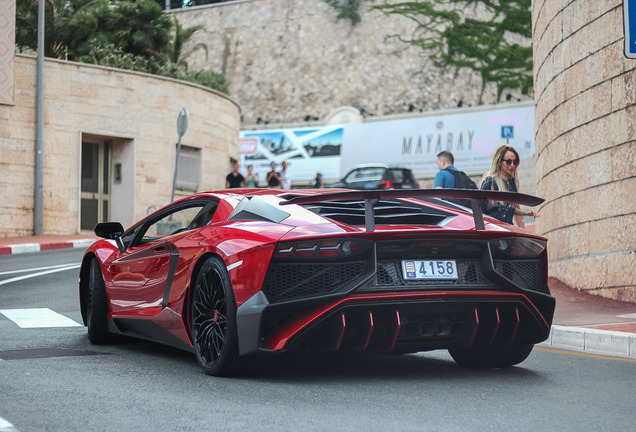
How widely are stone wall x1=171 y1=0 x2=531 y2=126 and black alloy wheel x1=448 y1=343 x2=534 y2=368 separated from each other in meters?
49.3

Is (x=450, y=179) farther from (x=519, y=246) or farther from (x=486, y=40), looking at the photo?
(x=486, y=40)

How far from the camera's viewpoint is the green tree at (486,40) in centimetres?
4853

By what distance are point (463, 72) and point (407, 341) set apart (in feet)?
174

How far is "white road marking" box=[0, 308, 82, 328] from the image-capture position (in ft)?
28.9

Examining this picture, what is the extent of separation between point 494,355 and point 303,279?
1.67m

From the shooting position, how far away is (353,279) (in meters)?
5.14

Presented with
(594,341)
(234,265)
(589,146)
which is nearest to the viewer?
(234,265)

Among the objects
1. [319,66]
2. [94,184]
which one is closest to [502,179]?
[94,184]

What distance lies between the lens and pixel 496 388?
17.5 feet

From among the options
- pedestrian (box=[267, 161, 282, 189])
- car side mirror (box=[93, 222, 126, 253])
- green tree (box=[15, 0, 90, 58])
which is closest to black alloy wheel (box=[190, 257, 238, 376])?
car side mirror (box=[93, 222, 126, 253])

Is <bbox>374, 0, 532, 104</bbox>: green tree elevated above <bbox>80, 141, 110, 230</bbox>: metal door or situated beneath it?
elevated above

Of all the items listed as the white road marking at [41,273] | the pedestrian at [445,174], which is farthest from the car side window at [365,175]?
the pedestrian at [445,174]

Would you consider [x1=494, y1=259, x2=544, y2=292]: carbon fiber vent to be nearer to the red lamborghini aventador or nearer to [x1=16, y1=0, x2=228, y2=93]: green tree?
the red lamborghini aventador

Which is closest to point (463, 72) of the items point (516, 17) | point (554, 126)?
point (516, 17)
